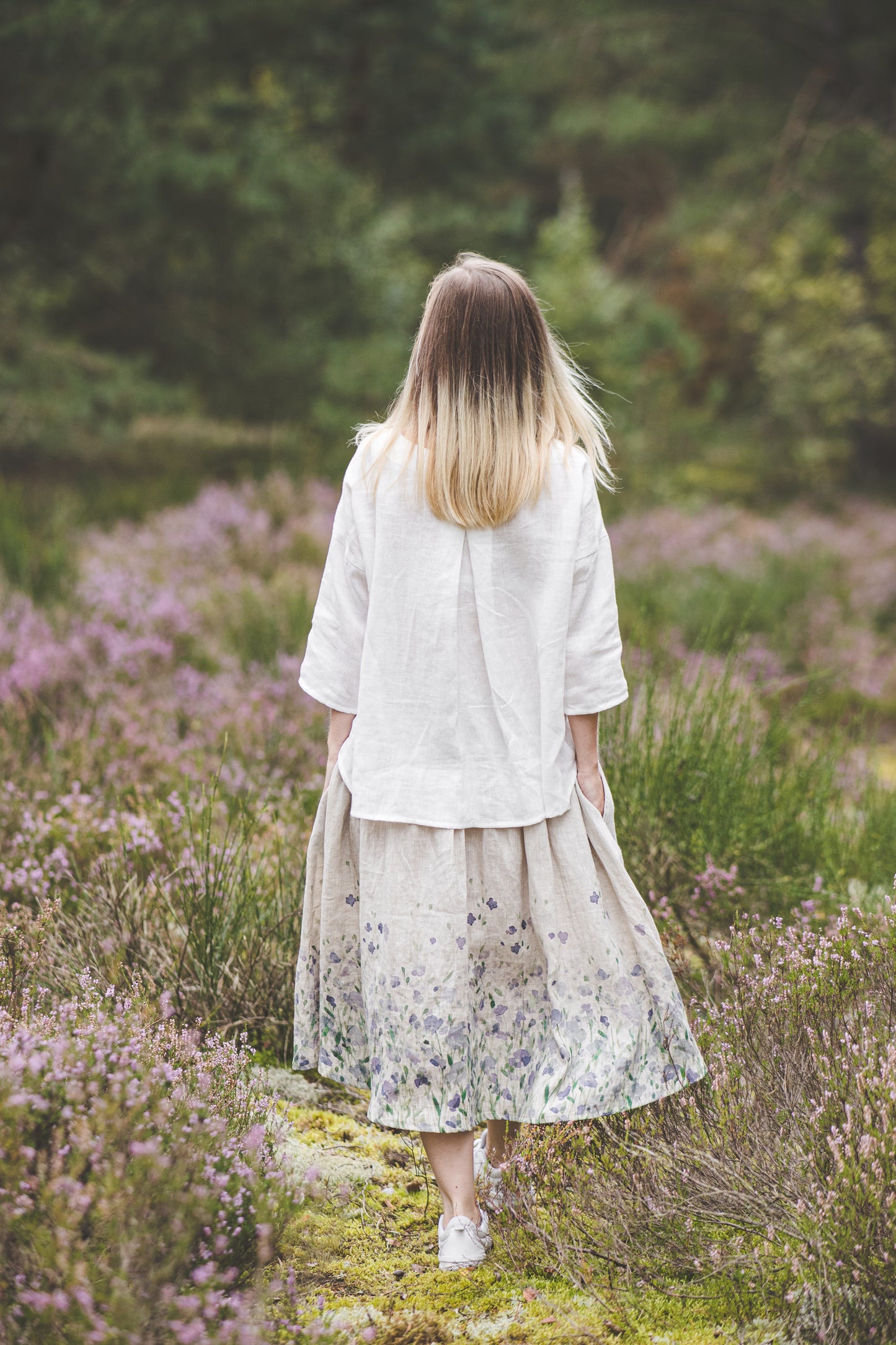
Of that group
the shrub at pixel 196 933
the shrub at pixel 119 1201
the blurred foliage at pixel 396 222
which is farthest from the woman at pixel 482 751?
the blurred foliage at pixel 396 222

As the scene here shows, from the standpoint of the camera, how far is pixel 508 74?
14.1 m

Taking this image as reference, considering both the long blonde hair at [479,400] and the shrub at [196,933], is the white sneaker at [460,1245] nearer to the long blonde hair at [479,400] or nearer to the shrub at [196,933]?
the shrub at [196,933]

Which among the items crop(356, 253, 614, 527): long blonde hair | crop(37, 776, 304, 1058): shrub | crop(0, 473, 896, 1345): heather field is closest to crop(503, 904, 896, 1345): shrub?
crop(0, 473, 896, 1345): heather field

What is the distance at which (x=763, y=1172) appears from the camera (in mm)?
1921

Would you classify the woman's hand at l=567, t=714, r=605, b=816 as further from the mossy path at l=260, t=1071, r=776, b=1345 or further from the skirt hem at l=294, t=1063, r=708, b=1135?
the mossy path at l=260, t=1071, r=776, b=1345

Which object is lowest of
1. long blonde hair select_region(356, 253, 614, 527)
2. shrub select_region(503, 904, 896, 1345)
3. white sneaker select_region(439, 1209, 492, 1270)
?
white sneaker select_region(439, 1209, 492, 1270)

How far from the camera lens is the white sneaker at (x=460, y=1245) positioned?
82.0 inches

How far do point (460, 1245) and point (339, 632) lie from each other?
1.27 metres

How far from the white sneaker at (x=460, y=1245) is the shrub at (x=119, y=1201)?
1.38ft

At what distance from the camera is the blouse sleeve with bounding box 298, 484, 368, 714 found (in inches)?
86.1

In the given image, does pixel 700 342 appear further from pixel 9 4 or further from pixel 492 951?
pixel 492 951

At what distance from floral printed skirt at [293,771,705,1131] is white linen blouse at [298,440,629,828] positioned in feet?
0.29

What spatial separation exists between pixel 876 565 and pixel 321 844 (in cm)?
737

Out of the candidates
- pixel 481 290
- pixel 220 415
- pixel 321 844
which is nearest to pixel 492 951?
pixel 321 844
